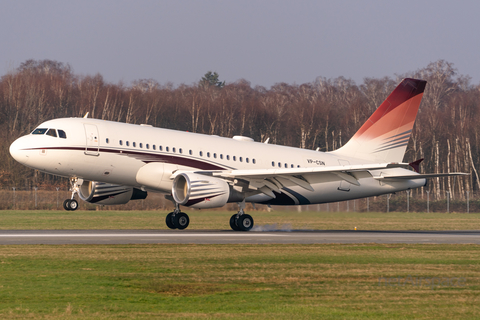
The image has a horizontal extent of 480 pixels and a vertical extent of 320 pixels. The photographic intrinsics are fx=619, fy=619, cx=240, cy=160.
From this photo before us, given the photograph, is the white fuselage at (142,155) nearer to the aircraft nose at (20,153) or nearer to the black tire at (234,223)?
the aircraft nose at (20,153)

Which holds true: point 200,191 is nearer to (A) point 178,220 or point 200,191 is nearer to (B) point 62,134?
(A) point 178,220

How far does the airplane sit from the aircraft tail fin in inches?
2.3

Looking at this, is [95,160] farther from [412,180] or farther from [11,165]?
[11,165]

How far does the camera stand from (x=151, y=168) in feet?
94.6

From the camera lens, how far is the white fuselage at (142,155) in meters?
27.6

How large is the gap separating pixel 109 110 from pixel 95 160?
65437 mm

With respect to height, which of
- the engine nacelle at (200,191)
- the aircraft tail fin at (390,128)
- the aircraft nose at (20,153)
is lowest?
the engine nacelle at (200,191)

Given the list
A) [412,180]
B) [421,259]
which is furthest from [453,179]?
[421,259]

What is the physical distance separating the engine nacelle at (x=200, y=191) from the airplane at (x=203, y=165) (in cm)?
5

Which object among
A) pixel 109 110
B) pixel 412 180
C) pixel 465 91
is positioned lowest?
pixel 412 180

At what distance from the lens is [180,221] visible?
101 ft

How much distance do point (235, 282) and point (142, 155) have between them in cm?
1632

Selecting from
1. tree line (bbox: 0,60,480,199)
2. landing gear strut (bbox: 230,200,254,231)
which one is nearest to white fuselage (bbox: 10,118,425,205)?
landing gear strut (bbox: 230,200,254,231)

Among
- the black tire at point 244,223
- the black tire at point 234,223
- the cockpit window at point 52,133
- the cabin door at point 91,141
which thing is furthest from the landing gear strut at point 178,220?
the cockpit window at point 52,133
